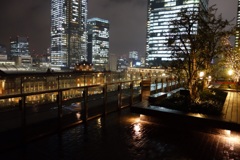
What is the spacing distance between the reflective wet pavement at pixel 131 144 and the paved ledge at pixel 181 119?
0.59 feet

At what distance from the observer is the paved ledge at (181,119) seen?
5.38m

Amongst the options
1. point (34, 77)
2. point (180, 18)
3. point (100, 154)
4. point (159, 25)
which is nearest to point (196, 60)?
point (180, 18)

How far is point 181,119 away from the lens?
5988mm

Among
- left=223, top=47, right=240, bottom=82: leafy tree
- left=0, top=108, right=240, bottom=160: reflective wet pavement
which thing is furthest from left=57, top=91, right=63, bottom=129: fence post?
left=223, top=47, right=240, bottom=82: leafy tree

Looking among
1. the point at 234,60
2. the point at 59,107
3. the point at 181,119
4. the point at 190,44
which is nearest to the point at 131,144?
the point at 181,119

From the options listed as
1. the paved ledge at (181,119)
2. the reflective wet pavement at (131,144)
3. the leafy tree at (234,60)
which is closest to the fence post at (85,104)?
the reflective wet pavement at (131,144)

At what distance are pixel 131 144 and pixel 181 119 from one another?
202cm

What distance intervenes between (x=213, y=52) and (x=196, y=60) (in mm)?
2686

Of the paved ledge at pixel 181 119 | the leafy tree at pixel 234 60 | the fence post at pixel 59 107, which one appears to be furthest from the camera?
the leafy tree at pixel 234 60

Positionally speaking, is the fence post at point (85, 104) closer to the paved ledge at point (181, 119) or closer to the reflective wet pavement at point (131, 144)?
the reflective wet pavement at point (131, 144)

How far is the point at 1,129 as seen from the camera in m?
5.00

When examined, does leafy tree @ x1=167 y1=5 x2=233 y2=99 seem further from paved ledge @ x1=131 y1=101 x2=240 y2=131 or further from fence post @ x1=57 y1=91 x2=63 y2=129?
fence post @ x1=57 y1=91 x2=63 y2=129

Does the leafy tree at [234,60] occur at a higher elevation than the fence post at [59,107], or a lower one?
higher

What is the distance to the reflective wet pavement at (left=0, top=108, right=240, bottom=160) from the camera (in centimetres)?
415
